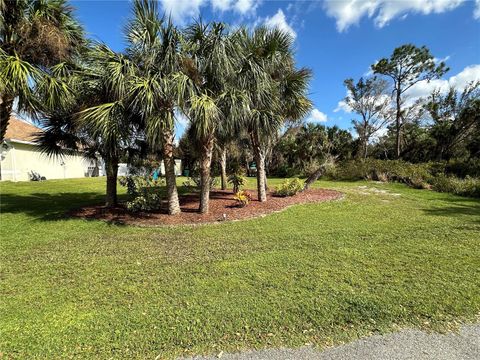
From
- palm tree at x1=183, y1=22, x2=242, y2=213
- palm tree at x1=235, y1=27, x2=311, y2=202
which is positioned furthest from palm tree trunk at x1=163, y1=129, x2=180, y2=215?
palm tree at x1=235, y1=27, x2=311, y2=202

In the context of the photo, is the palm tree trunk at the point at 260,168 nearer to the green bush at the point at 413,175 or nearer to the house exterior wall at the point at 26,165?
the green bush at the point at 413,175

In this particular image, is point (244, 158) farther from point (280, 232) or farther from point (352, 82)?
point (280, 232)

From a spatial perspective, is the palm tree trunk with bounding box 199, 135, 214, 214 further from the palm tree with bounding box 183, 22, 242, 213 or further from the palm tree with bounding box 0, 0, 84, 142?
the palm tree with bounding box 0, 0, 84, 142

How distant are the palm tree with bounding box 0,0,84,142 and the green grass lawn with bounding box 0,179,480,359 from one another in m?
3.28

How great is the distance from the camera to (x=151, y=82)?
255 inches

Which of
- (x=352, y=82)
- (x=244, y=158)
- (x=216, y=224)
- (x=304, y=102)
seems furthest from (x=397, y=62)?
(x=216, y=224)

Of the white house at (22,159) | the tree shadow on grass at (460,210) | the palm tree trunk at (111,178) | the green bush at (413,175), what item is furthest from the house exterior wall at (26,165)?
the green bush at (413,175)

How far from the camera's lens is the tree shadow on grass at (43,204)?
8305mm

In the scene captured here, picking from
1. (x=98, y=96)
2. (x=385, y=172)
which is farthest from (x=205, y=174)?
(x=385, y=172)

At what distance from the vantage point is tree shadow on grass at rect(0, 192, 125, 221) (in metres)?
8.30

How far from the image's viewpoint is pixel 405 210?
328 inches

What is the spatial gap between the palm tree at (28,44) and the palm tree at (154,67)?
201cm

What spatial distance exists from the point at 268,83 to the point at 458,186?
35.0 ft

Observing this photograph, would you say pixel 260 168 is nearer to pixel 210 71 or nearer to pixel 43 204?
pixel 210 71
